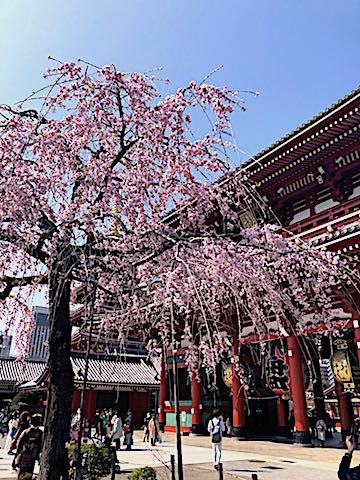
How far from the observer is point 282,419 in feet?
59.1

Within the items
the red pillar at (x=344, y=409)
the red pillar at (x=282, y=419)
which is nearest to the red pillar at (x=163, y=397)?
the red pillar at (x=282, y=419)

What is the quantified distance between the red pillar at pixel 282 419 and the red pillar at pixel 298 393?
4.64 m

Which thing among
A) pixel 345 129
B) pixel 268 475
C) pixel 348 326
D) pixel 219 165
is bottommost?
pixel 268 475

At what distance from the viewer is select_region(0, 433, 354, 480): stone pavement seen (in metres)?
9.09

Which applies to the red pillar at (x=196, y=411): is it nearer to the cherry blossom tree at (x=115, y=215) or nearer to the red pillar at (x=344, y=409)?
the red pillar at (x=344, y=409)

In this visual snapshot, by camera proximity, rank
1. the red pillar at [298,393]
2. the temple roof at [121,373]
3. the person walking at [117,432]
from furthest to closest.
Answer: the temple roof at [121,373] < the person walking at [117,432] < the red pillar at [298,393]

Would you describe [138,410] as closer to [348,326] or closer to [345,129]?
[348,326]

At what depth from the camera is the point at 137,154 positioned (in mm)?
6746

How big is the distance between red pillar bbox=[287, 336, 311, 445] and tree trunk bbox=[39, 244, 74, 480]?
355 inches

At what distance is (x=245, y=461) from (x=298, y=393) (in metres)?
3.11

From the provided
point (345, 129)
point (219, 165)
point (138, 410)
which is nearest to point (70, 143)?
point (219, 165)

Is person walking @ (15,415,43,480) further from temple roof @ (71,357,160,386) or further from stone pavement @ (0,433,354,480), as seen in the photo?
temple roof @ (71,357,160,386)

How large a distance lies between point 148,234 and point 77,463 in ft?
10.8

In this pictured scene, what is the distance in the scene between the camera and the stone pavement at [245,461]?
29.8ft
